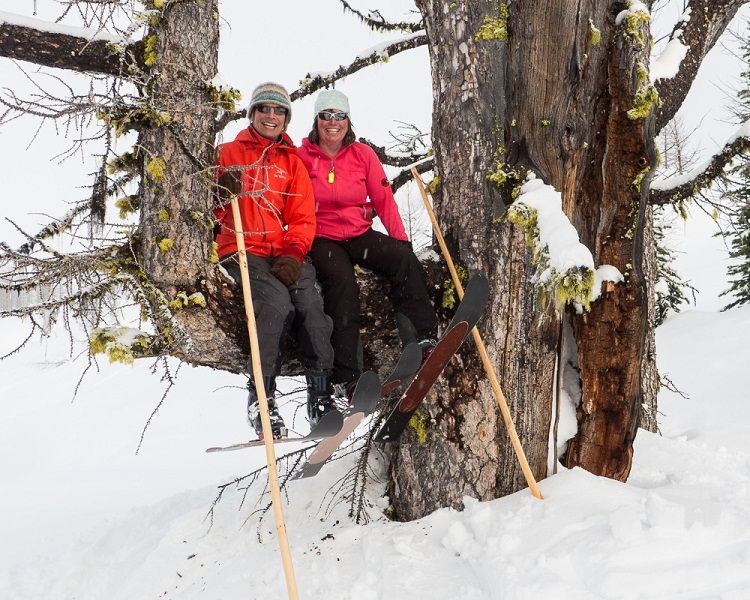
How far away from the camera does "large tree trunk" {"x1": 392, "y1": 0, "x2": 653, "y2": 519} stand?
3.37 m

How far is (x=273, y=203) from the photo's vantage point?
361 cm

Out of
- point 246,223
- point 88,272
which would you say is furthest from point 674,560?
point 88,272

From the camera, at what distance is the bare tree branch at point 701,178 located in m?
4.28

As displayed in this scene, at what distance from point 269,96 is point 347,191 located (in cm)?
73

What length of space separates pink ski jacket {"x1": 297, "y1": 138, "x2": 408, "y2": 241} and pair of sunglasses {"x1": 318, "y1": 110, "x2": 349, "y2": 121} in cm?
21

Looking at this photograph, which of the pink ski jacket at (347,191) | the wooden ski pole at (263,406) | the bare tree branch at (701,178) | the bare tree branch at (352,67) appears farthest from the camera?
the bare tree branch at (352,67)

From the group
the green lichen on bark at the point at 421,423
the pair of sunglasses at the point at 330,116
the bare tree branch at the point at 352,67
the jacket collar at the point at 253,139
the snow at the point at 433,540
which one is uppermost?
the bare tree branch at the point at 352,67

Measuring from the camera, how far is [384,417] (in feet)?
14.0

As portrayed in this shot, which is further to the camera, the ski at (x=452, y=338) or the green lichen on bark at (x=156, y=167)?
the ski at (x=452, y=338)

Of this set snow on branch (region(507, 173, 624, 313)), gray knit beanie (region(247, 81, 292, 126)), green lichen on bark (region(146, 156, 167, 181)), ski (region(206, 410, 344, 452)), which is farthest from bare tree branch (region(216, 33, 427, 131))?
ski (region(206, 410, 344, 452))

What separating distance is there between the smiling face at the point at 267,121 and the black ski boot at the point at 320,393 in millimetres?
1441

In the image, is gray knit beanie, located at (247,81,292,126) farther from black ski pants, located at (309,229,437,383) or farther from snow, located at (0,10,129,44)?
black ski pants, located at (309,229,437,383)

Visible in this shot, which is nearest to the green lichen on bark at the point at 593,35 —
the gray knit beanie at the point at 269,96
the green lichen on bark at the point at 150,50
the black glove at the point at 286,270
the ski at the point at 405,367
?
the gray knit beanie at the point at 269,96

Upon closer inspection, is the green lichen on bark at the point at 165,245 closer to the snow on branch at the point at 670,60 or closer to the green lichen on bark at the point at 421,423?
the green lichen on bark at the point at 421,423
